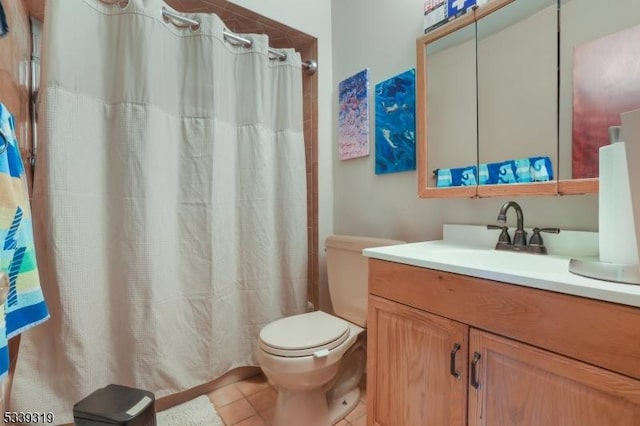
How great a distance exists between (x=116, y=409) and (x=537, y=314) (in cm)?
126

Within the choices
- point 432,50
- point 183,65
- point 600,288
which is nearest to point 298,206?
point 183,65

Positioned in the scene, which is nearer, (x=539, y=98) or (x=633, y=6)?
(x=633, y=6)

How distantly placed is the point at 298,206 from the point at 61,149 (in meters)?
1.09

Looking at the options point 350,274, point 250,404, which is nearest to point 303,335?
point 350,274

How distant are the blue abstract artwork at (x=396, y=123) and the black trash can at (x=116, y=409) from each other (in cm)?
143

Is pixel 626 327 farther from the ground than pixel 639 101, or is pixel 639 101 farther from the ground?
pixel 639 101

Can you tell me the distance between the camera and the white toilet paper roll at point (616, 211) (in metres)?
0.68

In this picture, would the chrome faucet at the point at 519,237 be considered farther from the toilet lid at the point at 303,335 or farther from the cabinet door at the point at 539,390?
the toilet lid at the point at 303,335

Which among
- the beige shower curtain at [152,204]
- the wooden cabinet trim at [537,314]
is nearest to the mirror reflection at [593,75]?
the wooden cabinet trim at [537,314]

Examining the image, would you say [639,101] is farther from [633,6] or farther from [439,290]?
[439,290]

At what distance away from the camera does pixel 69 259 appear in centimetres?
114

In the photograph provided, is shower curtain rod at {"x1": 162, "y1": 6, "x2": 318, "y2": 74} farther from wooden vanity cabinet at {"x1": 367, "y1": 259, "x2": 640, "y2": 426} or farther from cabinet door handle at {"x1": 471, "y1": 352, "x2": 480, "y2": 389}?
cabinet door handle at {"x1": 471, "y1": 352, "x2": 480, "y2": 389}

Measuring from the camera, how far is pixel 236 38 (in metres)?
1.58

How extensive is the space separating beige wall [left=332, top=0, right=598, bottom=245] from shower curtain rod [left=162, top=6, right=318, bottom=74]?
6.2 inches
